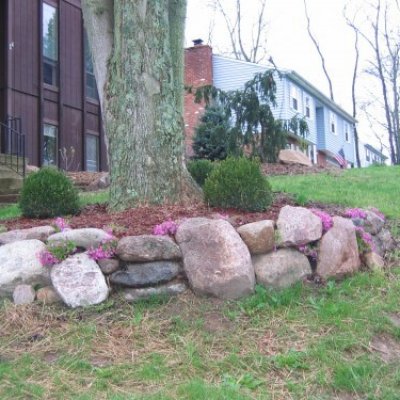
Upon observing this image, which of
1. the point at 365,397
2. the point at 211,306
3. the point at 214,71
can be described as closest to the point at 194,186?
the point at 211,306

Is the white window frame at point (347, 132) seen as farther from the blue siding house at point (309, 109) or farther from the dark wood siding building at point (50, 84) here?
the dark wood siding building at point (50, 84)

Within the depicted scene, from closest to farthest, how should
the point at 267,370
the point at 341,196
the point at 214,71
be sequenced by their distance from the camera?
the point at 267,370, the point at 341,196, the point at 214,71

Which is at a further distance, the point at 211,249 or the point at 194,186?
the point at 194,186

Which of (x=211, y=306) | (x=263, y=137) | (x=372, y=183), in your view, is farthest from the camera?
(x=263, y=137)

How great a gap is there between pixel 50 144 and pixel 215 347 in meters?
12.3

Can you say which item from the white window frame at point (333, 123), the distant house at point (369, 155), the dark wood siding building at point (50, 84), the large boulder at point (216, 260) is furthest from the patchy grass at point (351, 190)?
the distant house at point (369, 155)

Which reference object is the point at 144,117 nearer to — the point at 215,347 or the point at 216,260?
the point at 216,260

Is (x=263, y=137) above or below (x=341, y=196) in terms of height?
above

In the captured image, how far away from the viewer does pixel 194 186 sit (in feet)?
19.0

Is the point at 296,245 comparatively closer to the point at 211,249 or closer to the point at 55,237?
the point at 211,249

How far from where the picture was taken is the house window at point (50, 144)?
1460cm

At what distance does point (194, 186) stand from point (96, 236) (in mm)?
1828

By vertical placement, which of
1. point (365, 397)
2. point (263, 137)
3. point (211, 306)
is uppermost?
point (263, 137)

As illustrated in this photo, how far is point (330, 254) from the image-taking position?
4531 mm
